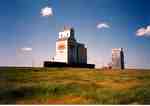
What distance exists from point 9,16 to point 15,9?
0.52 feet

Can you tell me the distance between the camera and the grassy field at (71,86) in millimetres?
3691

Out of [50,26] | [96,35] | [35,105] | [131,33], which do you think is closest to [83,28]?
[96,35]

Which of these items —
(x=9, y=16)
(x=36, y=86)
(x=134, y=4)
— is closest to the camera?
(x=36, y=86)

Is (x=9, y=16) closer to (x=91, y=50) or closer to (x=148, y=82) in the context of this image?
(x=91, y=50)

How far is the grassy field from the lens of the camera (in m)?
3.69

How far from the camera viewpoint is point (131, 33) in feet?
14.7

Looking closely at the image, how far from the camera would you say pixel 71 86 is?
3994 mm

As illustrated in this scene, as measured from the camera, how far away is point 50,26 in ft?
14.5

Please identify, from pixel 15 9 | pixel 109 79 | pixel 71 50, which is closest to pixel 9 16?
pixel 15 9

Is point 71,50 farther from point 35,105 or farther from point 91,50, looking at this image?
point 35,105

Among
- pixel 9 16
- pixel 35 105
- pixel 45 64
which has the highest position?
pixel 9 16

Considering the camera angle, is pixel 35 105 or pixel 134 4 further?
pixel 134 4

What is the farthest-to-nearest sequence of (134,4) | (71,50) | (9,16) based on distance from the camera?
(71,50) < (134,4) < (9,16)

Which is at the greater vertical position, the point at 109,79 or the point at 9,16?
the point at 9,16
